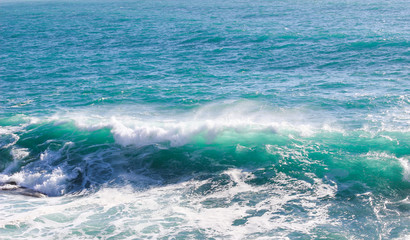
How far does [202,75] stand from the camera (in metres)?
27.0

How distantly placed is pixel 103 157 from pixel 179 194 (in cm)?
508

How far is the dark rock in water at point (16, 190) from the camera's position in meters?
14.1

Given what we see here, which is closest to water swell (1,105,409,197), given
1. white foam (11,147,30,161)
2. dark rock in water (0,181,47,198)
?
white foam (11,147,30,161)

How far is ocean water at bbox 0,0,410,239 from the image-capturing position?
11742 mm

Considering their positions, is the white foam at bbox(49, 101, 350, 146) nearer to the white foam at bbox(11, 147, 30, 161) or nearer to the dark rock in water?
the white foam at bbox(11, 147, 30, 161)

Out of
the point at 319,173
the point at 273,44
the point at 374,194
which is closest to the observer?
the point at 374,194

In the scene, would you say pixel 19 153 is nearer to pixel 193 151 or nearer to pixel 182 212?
pixel 193 151

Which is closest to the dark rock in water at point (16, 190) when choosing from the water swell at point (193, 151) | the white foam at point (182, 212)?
the water swell at point (193, 151)

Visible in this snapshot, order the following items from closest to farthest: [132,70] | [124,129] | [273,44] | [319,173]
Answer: [319,173] → [124,129] → [132,70] → [273,44]

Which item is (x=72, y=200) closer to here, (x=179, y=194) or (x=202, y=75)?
→ (x=179, y=194)

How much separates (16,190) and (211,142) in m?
8.47

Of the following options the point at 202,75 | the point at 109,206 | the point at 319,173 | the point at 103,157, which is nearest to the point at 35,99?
the point at 103,157

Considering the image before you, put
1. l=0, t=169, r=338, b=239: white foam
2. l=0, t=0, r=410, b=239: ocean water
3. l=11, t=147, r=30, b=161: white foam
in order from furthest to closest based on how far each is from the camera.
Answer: l=11, t=147, r=30, b=161: white foam → l=0, t=0, r=410, b=239: ocean water → l=0, t=169, r=338, b=239: white foam

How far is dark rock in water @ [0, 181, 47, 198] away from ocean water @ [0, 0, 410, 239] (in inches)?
3.0
